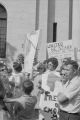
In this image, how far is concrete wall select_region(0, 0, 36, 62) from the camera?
21.1 metres

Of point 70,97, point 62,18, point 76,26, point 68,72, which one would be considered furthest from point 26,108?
point 62,18

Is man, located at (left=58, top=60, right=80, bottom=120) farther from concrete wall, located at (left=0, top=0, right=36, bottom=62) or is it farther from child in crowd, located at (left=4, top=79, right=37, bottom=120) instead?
concrete wall, located at (left=0, top=0, right=36, bottom=62)

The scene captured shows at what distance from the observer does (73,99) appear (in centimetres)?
531

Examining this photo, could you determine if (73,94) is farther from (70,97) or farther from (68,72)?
(68,72)

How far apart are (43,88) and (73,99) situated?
2.11m

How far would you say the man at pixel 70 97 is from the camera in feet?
17.2

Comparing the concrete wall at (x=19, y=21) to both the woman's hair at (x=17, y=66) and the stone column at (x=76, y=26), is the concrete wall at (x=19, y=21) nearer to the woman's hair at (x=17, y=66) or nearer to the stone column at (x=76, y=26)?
the stone column at (x=76, y=26)

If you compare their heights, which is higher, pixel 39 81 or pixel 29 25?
pixel 29 25

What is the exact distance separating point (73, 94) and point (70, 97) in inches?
2.6

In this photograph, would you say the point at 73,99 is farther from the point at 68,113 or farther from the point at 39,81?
the point at 39,81

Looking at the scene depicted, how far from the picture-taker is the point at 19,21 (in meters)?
21.1

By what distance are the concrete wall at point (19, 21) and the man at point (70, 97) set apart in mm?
15564

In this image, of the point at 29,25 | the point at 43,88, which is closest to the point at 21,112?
the point at 43,88

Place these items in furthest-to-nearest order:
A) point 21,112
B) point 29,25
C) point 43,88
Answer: point 29,25, point 43,88, point 21,112
